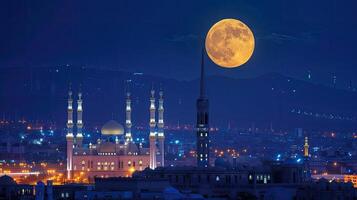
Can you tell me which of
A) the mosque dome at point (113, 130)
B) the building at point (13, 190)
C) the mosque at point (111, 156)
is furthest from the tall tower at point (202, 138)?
the mosque dome at point (113, 130)

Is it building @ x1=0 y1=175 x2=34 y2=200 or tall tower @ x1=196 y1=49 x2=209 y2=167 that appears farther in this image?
tall tower @ x1=196 y1=49 x2=209 y2=167

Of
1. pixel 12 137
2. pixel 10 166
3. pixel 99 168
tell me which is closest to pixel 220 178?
pixel 99 168

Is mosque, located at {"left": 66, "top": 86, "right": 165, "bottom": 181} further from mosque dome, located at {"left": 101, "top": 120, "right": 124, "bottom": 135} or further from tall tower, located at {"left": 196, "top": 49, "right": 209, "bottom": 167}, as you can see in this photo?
tall tower, located at {"left": 196, "top": 49, "right": 209, "bottom": 167}

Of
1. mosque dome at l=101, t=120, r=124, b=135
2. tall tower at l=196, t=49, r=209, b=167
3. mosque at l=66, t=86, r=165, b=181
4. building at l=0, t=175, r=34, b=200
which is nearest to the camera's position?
building at l=0, t=175, r=34, b=200

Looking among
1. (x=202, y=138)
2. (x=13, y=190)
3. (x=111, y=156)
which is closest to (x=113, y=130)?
(x=111, y=156)

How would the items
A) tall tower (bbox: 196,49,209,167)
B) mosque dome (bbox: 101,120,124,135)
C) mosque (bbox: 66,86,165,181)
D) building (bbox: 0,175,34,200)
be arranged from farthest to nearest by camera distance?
mosque dome (bbox: 101,120,124,135), mosque (bbox: 66,86,165,181), tall tower (bbox: 196,49,209,167), building (bbox: 0,175,34,200)

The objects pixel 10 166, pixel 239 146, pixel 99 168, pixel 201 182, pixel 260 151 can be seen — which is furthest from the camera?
pixel 239 146

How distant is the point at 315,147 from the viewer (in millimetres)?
194125

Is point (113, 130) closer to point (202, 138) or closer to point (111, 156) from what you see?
point (111, 156)

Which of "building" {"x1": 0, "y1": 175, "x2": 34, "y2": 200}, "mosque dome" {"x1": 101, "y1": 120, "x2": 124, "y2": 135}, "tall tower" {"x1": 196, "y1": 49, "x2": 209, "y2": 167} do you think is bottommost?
"building" {"x1": 0, "y1": 175, "x2": 34, "y2": 200}

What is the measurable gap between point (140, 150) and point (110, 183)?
51.3 metres

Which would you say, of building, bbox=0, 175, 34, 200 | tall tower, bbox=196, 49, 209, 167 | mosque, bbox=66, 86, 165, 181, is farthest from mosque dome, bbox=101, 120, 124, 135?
building, bbox=0, 175, 34, 200

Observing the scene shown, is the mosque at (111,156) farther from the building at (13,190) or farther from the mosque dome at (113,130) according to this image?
the building at (13,190)

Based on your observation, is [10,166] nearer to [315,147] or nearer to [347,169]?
[347,169]
